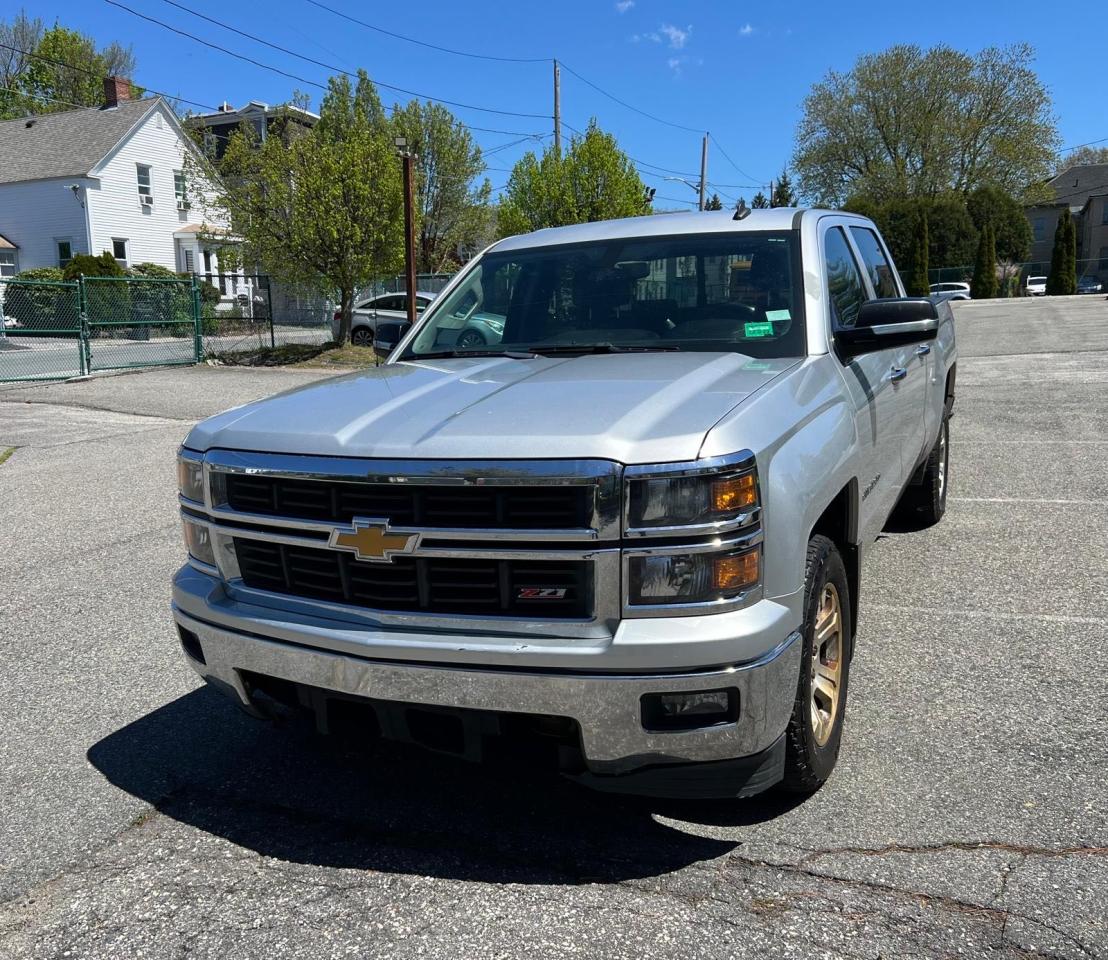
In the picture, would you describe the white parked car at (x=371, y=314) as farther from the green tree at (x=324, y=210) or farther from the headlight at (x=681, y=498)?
the headlight at (x=681, y=498)

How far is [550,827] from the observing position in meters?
3.04

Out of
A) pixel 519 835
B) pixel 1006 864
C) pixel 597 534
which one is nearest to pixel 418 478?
pixel 597 534

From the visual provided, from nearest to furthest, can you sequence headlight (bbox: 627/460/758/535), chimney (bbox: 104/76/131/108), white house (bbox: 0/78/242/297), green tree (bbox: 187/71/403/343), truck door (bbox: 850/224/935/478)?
headlight (bbox: 627/460/758/535) → truck door (bbox: 850/224/935/478) → green tree (bbox: 187/71/403/343) → white house (bbox: 0/78/242/297) → chimney (bbox: 104/76/131/108)

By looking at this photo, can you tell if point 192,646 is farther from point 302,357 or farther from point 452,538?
point 302,357

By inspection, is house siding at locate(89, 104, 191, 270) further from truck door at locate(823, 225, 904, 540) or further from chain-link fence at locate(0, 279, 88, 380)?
truck door at locate(823, 225, 904, 540)

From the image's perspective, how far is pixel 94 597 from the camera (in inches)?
216

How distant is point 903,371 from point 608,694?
2.74 m

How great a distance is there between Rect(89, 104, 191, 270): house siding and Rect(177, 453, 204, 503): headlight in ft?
126

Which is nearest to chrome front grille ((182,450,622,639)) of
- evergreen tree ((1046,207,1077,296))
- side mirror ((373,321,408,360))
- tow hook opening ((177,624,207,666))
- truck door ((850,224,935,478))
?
tow hook opening ((177,624,207,666))

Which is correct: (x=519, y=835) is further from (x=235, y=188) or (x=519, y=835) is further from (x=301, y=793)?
(x=235, y=188)

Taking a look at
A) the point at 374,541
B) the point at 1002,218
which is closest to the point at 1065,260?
the point at 1002,218

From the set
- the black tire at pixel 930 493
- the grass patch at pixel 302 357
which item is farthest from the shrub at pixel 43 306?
the black tire at pixel 930 493

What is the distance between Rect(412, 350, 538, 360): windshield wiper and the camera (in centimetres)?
383

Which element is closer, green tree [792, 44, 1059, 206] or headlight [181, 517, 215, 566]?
headlight [181, 517, 215, 566]
